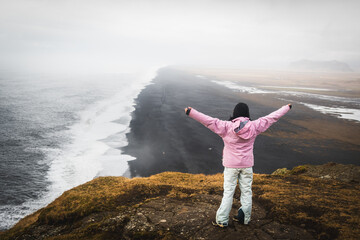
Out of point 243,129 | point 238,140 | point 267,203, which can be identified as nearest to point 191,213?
point 267,203

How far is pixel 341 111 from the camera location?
4441 centimetres

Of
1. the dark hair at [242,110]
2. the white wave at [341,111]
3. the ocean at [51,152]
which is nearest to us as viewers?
the dark hair at [242,110]

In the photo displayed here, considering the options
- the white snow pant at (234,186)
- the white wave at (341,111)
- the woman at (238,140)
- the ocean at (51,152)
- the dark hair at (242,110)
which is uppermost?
the dark hair at (242,110)

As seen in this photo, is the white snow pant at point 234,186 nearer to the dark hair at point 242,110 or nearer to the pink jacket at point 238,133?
the pink jacket at point 238,133

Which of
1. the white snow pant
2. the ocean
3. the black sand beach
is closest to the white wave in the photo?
the black sand beach

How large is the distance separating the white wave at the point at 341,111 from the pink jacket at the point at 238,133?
42658mm

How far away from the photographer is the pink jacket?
5.01 metres

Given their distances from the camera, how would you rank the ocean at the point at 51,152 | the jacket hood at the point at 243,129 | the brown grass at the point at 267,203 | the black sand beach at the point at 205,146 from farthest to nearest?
the black sand beach at the point at 205,146, the ocean at the point at 51,152, the brown grass at the point at 267,203, the jacket hood at the point at 243,129

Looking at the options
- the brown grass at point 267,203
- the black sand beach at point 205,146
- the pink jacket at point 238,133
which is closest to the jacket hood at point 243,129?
the pink jacket at point 238,133

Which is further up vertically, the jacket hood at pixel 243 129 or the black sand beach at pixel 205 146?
the jacket hood at pixel 243 129

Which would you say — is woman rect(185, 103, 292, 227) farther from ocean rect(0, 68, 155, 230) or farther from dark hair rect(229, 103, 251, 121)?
ocean rect(0, 68, 155, 230)

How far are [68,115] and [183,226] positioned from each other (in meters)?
38.3

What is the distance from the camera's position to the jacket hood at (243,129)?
498 cm

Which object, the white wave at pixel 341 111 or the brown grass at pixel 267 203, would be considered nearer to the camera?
the brown grass at pixel 267 203
